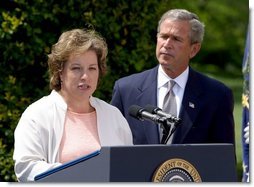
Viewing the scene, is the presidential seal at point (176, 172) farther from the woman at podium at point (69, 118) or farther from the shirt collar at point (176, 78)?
the shirt collar at point (176, 78)

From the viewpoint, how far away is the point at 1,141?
18.9ft

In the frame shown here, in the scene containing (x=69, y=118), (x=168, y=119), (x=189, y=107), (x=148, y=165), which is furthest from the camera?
(x=189, y=107)

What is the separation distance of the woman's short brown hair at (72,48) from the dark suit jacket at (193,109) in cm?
61

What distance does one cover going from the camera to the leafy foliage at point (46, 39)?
5.79 meters

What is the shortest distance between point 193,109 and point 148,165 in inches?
46.7

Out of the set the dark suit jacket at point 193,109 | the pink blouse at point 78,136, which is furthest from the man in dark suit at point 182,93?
the pink blouse at point 78,136

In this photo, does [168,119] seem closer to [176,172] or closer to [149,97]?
[176,172]

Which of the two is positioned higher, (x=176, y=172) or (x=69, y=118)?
(x=69, y=118)

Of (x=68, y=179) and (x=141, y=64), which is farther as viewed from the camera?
(x=141, y=64)

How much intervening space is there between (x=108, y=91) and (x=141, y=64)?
12.5 inches

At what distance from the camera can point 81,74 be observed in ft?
13.2

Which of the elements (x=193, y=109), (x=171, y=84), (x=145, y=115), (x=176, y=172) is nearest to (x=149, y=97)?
(x=171, y=84)

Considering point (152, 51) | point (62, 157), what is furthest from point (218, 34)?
point (62, 157)

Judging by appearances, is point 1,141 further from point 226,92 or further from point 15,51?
point 226,92
